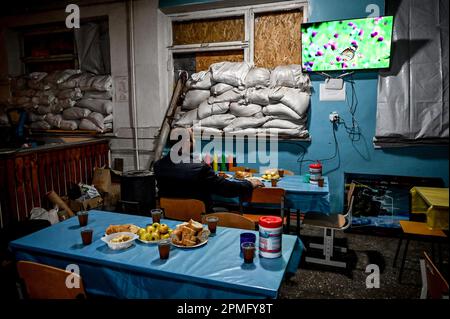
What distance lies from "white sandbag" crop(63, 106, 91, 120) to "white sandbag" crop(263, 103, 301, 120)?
298cm

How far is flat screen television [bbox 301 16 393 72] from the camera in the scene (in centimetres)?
367

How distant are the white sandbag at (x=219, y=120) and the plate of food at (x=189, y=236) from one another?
9.00 feet

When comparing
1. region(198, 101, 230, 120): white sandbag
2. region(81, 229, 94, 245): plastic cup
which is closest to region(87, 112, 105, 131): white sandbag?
region(198, 101, 230, 120): white sandbag

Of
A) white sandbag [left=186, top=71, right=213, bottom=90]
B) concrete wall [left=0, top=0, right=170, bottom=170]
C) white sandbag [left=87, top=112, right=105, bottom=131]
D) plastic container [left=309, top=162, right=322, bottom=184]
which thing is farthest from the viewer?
white sandbag [left=87, top=112, right=105, bottom=131]

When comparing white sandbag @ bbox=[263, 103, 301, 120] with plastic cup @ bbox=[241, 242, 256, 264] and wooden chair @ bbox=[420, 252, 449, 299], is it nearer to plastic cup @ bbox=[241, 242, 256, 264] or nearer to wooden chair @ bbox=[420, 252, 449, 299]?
wooden chair @ bbox=[420, 252, 449, 299]

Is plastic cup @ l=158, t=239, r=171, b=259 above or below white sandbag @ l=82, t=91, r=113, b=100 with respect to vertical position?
below

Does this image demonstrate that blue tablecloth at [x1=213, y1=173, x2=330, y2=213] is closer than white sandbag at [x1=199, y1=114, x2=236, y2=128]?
Yes

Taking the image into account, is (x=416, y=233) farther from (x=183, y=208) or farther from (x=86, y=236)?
(x=86, y=236)

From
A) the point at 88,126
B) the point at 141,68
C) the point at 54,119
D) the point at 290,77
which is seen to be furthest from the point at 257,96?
the point at 54,119

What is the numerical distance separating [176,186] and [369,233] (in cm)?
252

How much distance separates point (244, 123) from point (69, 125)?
3.02 metres

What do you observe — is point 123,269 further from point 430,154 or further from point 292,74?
point 430,154

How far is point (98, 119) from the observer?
5160 millimetres

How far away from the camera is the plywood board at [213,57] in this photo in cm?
479
